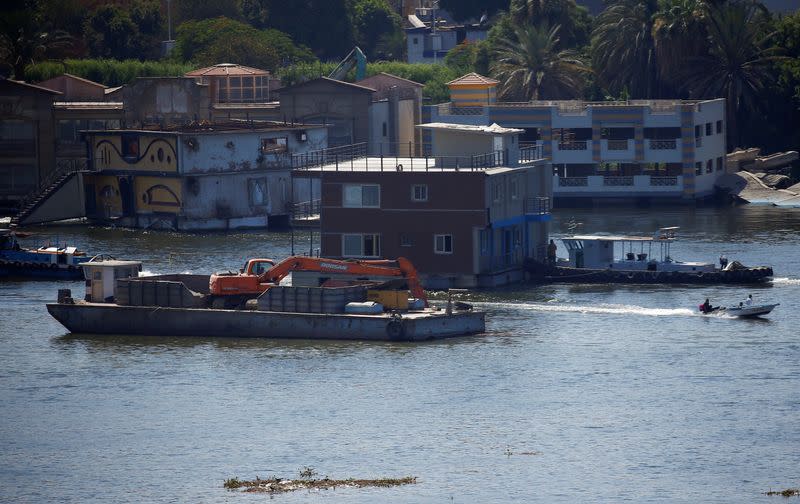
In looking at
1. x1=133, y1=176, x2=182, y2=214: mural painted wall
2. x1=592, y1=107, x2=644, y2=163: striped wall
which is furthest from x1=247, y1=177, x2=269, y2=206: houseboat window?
x1=592, y1=107, x2=644, y2=163: striped wall

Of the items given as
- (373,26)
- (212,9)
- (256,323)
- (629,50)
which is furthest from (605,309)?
(373,26)

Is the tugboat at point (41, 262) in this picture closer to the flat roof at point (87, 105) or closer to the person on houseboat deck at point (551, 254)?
the person on houseboat deck at point (551, 254)

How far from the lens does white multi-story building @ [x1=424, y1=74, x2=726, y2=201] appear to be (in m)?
110

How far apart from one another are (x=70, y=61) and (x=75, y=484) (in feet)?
321

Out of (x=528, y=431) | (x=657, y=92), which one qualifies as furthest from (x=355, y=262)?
(x=657, y=92)

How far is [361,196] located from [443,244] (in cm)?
423

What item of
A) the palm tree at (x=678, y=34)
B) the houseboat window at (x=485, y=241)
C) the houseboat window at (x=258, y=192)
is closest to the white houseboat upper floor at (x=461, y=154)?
the houseboat window at (x=485, y=241)

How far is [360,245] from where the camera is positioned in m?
76.9

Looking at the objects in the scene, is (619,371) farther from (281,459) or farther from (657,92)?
(657,92)

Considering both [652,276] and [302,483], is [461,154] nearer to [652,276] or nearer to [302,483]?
[652,276]

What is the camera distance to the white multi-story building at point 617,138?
360 feet

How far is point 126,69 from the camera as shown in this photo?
5605 inches

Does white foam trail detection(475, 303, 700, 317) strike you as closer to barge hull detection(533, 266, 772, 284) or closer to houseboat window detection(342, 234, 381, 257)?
barge hull detection(533, 266, 772, 284)

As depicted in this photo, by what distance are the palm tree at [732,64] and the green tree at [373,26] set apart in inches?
2536
